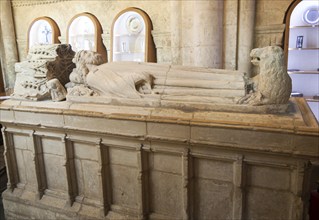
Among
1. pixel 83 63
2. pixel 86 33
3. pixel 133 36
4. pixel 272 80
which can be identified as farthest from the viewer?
pixel 86 33

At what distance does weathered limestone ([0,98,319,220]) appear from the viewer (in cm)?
191

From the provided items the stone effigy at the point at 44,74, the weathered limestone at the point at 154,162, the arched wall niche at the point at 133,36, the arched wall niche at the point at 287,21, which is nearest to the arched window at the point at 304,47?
the arched wall niche at the point at 287,21

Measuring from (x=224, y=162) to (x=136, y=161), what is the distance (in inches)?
29.1

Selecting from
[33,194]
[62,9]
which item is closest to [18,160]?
[33,194]

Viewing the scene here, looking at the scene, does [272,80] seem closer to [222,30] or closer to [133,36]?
[222,30]

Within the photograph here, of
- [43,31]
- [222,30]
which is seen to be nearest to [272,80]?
[222,30]

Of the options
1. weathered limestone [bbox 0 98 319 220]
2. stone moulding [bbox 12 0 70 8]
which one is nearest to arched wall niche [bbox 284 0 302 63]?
weathered limestone [bbox 0 98 319 220]

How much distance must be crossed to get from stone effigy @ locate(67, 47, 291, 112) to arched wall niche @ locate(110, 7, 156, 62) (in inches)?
122

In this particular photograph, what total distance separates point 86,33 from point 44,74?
3.85 meters

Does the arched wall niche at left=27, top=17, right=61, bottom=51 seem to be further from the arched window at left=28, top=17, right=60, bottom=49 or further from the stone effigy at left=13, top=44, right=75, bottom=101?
the stone effigy at left=13, top=44, right=75, bottom=101

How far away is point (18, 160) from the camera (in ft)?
9.66

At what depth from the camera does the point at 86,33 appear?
6.41 m

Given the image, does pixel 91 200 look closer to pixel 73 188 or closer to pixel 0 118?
pixel 73 188

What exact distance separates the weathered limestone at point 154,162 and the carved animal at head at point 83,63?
292 millimetres
